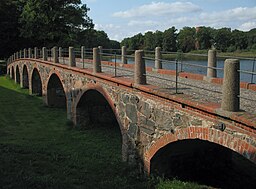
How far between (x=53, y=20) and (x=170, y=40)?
14735 millimetres

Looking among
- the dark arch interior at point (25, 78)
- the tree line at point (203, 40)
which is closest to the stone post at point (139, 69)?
the tree line at point (203, 40)

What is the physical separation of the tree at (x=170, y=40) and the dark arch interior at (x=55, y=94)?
1599cm

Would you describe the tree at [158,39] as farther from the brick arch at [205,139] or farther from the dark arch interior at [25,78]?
the brick arch at [205,139]

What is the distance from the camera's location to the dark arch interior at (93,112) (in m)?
15.8

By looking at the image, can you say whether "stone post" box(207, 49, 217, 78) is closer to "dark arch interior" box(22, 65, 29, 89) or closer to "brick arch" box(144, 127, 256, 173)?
"brick arch" box(144, 127, 256, 173)

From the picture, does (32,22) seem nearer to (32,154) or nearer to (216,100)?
(32,154)

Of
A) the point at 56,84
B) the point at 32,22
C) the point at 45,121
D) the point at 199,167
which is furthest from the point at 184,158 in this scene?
the point at 32,22

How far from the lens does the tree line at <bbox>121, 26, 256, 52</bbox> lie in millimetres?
25672

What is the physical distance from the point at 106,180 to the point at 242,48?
1985 cm

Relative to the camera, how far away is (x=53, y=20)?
130ft

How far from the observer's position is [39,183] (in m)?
8.17

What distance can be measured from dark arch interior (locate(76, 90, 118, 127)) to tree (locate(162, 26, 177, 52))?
19477 mm

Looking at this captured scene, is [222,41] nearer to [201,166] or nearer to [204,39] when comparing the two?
[204,39]

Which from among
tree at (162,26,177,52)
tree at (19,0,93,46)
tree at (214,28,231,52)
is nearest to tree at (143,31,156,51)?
tree at (162,26,177,52)
